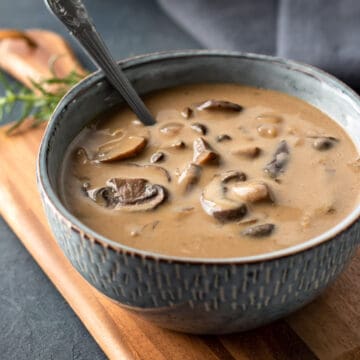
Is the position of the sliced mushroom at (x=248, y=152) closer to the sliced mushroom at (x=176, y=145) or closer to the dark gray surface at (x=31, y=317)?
the sliced mushroom at (x=176, y=145)

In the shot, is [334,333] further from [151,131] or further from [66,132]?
[66,132]

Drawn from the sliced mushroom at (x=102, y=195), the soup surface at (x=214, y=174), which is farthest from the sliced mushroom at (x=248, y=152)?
the sliced mushroom at (x=102, y=195)

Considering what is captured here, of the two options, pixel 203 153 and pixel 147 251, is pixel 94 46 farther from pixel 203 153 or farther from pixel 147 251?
pixel 147 251

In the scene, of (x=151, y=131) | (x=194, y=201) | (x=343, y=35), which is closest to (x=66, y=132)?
(x=151, y=131)

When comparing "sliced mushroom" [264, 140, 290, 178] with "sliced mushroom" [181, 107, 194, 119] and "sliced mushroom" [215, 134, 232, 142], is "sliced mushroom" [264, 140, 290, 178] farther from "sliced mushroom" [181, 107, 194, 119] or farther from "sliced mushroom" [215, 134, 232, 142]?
"sliced mushroom" [181, 107, 194, 119]

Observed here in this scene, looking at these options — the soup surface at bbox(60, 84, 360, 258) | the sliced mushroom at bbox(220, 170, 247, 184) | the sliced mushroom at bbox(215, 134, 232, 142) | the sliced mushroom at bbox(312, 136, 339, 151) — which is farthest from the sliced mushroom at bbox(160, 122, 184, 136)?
the sliced mushroom at bbox(312, 136, 339, 151)

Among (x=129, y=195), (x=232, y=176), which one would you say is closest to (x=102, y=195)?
(x=129, y=195)
